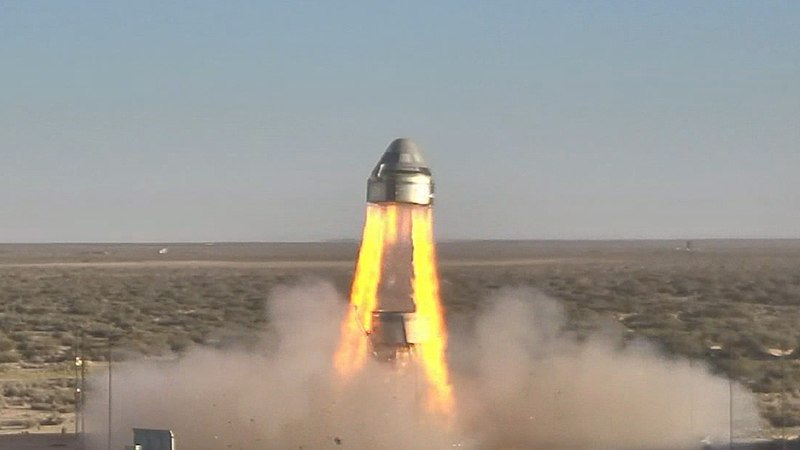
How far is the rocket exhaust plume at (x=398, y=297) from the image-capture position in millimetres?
27938

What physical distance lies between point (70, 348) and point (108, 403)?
15976 mm

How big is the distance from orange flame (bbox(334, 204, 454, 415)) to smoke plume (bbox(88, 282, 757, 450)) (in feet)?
1.45

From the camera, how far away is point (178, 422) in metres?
27.6

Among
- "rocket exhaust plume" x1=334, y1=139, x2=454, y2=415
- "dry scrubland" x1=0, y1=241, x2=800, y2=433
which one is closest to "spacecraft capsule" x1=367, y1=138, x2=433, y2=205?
"rocket exhaust plume" x1=334, y1=139, x2=454, y2=415

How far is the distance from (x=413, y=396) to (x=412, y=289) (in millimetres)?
2169

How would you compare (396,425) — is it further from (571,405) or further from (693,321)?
(693,321)

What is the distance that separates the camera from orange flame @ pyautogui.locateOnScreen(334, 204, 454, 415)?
28.8 m

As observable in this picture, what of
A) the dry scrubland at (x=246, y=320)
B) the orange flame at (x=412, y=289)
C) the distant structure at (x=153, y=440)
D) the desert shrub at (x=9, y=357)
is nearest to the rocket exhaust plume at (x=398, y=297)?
the orange flame at (x=412, y=289)

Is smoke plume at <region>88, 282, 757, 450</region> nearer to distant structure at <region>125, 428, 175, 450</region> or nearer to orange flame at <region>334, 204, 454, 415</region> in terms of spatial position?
orange flame at <region>334, 204, 454, 415</region>

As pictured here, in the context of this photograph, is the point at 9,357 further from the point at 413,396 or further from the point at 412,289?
the point at 413,396

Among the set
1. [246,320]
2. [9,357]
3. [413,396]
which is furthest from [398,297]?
[246,320]

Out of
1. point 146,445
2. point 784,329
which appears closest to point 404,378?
point 146,445

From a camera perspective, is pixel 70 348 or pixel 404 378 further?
pixel 70 348

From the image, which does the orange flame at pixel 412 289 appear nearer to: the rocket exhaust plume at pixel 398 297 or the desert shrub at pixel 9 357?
the rocket exhaust plume at pixel 398 297
